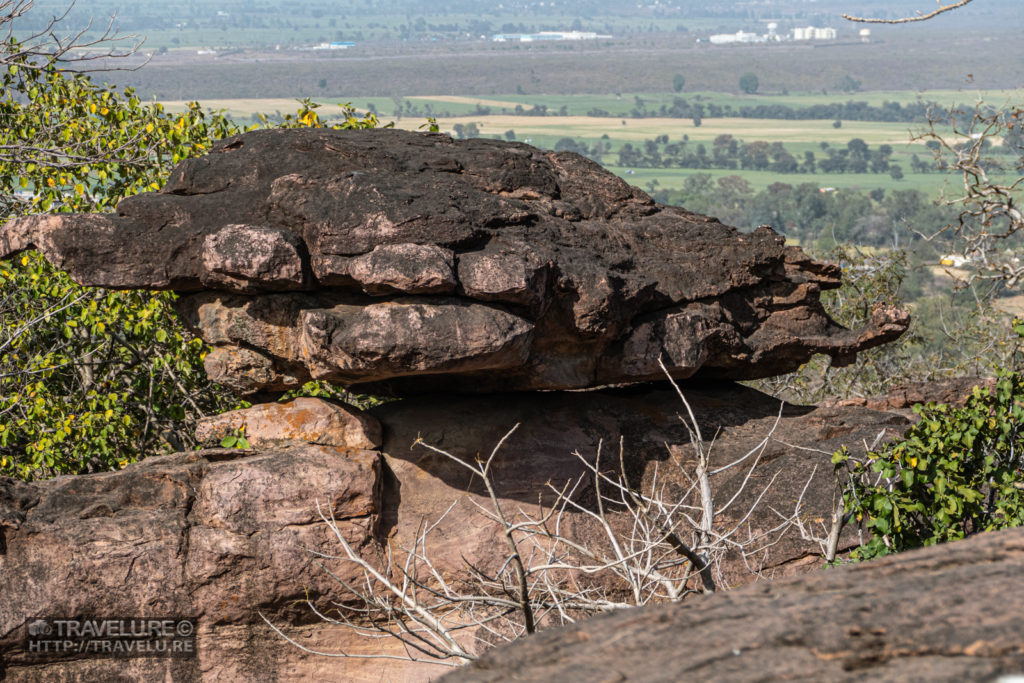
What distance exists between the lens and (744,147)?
133m

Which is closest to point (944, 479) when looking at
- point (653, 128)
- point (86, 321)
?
point (86, 321)

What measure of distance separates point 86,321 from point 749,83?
617ft

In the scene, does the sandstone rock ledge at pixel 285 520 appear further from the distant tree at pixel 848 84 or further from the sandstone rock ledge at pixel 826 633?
the distant tree at pixel 848 84

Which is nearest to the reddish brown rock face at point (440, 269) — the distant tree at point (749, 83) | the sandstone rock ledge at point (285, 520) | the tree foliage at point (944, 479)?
the sandstone rock ledge at point (285, 520)

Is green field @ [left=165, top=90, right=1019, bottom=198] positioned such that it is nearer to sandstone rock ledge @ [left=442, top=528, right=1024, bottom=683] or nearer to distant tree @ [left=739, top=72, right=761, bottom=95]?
distant tree @ [left=739, top=72, right=761, bottom=95]

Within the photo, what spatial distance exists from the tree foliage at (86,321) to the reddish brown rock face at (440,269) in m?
2.93

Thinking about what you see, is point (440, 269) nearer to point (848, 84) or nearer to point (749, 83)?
point (749, 83)

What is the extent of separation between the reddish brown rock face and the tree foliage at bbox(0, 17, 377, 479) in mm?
2933

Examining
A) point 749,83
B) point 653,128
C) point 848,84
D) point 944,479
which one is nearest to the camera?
point 944,479

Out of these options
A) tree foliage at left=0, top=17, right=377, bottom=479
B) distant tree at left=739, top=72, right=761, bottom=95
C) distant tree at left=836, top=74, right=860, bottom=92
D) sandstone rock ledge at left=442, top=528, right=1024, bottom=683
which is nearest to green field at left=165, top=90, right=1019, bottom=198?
distant tree at left=836, top=74, right=860, bottom=92

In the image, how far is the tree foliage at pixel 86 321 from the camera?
39.1 feet

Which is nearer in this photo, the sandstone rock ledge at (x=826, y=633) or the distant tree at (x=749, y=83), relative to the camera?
the sandstone rock ledge at (x=826, y=633)

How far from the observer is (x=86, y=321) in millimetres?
12180

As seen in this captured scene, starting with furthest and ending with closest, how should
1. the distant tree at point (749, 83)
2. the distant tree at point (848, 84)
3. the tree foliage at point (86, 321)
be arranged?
1. the distant tree at point (749, 83)
2. the distant tree at point (848, 84)
3. the tree foliage at point (86, 321)
